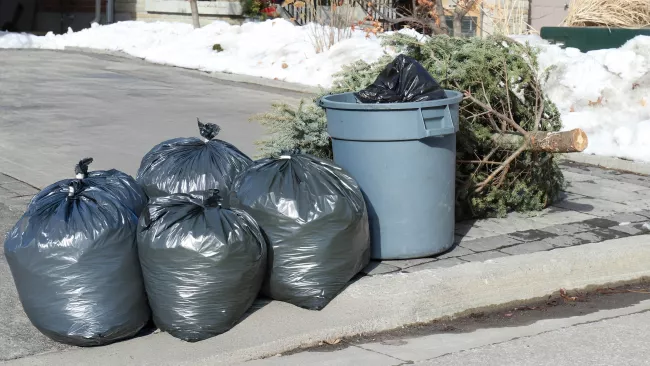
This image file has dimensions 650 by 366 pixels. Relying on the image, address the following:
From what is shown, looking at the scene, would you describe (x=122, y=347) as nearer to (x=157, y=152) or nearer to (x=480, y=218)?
(x=157, y=152)

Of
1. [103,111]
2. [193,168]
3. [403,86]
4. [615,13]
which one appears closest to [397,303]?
[403,86]

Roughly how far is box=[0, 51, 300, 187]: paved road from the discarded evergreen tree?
2385 millimetres

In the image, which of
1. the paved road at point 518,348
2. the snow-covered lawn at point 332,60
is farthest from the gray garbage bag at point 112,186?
the snow-covered lawn at point 332,60

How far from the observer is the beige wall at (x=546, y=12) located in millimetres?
16625

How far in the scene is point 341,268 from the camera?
190 inches

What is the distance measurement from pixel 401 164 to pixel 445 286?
76 cm

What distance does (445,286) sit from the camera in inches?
199

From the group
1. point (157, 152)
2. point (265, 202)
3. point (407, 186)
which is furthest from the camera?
point (157, 152)

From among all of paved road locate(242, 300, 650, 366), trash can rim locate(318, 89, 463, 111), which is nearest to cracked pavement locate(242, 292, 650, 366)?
paved road locate(242, 300, 650, 366)

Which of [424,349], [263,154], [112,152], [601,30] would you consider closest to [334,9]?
[601,30]

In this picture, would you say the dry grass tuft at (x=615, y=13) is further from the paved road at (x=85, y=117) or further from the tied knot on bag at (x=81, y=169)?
the tied knot on bag at (x=81, y=169)

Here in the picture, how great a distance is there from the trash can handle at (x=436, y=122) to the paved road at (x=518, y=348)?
1.16 meters

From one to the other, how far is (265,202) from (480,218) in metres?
2.31

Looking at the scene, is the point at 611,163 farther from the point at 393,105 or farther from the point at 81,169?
the point at 81,169
